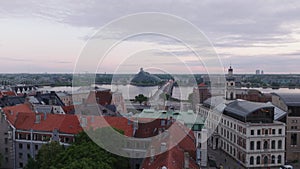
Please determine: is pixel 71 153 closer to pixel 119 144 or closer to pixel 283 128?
pixel 119 144

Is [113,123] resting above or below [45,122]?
above

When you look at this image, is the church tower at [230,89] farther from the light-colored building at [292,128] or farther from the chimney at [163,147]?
the chimney at [163,147]

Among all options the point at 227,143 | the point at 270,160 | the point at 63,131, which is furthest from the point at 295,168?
the point at 63,131

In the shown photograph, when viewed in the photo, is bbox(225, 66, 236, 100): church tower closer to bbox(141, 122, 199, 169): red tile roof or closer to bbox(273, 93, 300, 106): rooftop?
bbox(273, 93, 300, 106): rooftop

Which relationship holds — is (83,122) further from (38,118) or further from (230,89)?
(230,89)

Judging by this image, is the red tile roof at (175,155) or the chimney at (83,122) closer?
the red tile roof at (175,155)

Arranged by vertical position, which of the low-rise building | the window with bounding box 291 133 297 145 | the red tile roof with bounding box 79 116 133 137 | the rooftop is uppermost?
the rooftop


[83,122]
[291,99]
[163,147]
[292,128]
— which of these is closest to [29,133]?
[83,122]

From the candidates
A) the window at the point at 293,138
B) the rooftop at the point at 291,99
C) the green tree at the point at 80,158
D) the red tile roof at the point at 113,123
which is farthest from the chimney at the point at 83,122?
the window at the point at 293,138

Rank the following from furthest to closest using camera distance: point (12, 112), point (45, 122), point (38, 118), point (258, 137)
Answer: point (258, 137) → point (12, 112) → point (38, 118) → point (45, 122)

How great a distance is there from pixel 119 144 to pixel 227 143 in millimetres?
23550

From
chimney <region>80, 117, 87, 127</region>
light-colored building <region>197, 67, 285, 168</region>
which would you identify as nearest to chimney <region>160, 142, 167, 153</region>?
chimney <region>80, 117, 87, 127</region>

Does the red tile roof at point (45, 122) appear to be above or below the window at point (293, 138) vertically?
above

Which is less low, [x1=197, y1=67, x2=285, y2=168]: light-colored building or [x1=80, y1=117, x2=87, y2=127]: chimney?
[x1=80, y1=117, x2=87, y2=127]: chimney
